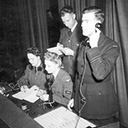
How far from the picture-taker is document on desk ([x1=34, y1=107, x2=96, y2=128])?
4.14ft

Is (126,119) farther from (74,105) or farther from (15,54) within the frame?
(15,54)

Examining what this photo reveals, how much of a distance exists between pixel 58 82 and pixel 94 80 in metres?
0.62

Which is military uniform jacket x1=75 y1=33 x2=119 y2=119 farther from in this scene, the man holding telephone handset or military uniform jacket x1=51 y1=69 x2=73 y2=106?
military uniform jacket x1=51 y1=69 x2=73 y2=106

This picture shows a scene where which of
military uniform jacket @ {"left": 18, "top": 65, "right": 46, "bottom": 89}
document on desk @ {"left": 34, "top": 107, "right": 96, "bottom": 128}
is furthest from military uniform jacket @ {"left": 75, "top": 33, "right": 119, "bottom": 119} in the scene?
military uniform jacket @ {"left": 18, "top": 65, "right": 46, "bottom": 89}

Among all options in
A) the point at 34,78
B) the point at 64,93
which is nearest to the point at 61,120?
the point at 64,93

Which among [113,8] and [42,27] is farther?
[42,27]

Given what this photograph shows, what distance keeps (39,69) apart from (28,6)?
2413 mm

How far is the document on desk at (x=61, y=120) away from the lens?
49.7 inches

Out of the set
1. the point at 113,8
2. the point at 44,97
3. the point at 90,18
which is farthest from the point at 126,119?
the point at 90,18

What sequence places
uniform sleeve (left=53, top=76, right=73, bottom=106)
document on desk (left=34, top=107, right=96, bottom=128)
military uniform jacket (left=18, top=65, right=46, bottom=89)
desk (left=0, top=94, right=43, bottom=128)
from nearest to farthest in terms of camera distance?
desk (left=0, top=94, right=43, bottom=128)
document on desk (left=34, top=107, right=96, bottom=128)
uniform sleeve (left=53, top=76, right=73, bottom=106)
military uniform jacket (left=18, top=65, right=46, bottom=89)

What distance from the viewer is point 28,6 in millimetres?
4422

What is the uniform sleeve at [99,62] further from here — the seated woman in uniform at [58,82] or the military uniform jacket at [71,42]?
the military uniform jacket at [71,42]

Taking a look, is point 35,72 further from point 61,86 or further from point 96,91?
point 96,91

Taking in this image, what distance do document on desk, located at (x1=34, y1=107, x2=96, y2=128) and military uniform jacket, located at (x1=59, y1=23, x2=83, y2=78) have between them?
1.37 m
